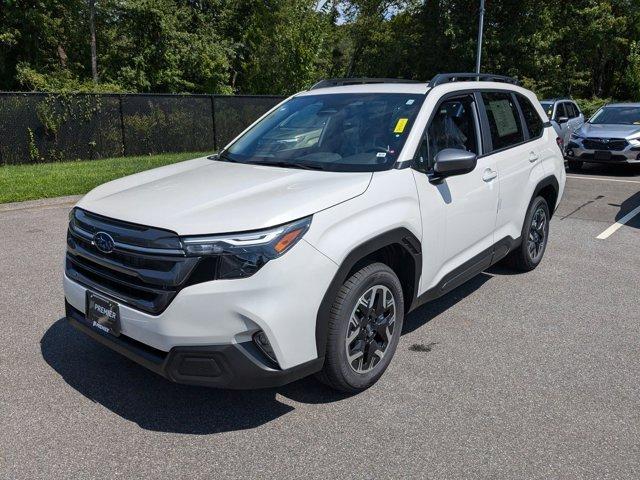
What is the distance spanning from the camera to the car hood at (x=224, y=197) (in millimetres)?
2766

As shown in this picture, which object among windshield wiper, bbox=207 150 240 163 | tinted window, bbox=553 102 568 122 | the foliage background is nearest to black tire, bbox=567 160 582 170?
tinted window, bbox=553 102 568 122

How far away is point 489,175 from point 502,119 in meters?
0.77

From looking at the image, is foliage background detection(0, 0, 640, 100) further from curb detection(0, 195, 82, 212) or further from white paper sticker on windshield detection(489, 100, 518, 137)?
white paper sticker on windshield detection(489, 100, 518, 137)

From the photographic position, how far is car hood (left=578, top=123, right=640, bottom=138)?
41.6 ft

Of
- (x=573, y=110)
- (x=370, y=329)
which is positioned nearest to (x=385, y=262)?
(x=370, y=329)

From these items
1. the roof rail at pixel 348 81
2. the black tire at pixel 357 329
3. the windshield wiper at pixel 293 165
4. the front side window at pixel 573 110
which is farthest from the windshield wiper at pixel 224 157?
the front side window at pixel 573 110

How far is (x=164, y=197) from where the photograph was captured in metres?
3.14

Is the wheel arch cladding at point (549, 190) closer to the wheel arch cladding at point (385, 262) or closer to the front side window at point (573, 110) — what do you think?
the wheel arch cladding at point (385, 262)

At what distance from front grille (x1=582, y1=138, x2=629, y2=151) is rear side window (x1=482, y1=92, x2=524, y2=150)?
8800mm

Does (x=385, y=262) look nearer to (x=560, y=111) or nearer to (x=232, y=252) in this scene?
(x=232, y=252)

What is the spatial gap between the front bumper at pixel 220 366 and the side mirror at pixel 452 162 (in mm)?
1539

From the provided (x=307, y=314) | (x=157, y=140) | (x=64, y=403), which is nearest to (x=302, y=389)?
(x=307, y=314)

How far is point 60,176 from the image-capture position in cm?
1129

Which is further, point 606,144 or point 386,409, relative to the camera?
point 606,144
